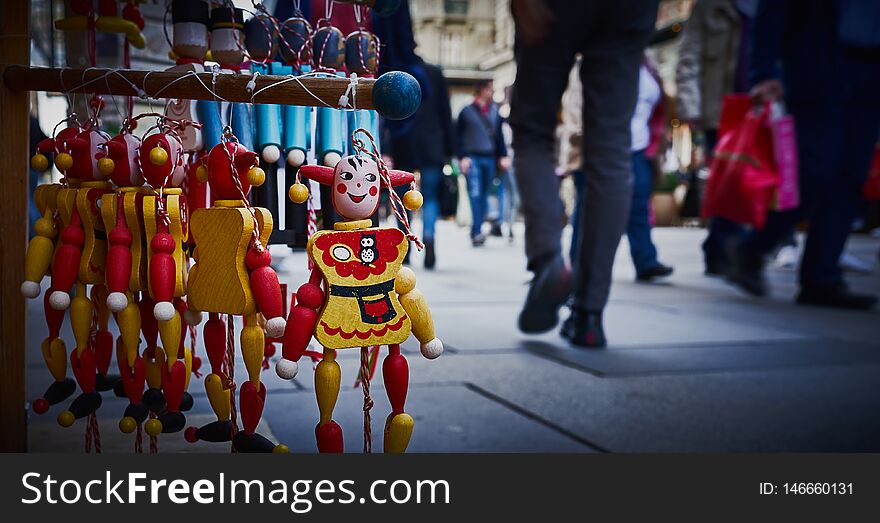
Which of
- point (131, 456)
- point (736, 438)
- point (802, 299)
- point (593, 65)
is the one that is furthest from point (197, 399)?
point (802, 299)

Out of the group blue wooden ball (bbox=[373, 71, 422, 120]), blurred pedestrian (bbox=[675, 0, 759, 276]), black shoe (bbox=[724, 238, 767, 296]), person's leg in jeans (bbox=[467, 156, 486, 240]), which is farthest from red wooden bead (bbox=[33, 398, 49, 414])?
person's leg in jeans (bbox=[467, 156, 486, 240])

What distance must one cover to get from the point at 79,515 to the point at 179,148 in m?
0.46

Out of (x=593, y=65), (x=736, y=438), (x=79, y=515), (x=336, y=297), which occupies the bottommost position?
(x=736, y=438)

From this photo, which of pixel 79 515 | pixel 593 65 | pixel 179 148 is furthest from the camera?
pixel 593 65

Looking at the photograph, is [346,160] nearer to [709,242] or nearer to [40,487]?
[40,487]

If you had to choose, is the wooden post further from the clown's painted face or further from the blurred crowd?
the blurred crowd

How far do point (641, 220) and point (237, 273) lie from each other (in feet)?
14.7

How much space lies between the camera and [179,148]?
108 cm

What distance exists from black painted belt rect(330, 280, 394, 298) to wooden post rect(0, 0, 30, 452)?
604 millimetres

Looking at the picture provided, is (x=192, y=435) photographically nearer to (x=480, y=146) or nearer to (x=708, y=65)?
(x=708, y=65)

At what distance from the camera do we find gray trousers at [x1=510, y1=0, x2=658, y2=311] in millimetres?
2754

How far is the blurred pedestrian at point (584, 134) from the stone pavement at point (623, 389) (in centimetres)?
22

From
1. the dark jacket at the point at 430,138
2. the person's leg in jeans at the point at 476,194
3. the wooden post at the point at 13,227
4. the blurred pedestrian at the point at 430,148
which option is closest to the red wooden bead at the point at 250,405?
the wooden post at the point at 13,227

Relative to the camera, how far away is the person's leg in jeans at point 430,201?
19.8 ft
